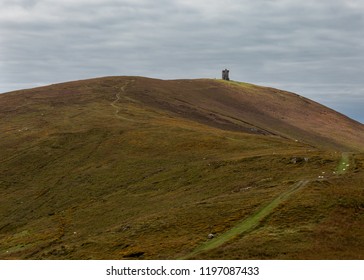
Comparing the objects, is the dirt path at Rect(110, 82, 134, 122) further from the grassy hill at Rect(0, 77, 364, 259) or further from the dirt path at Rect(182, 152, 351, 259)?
the dirt path at Rect(182, 152, 351, 259)

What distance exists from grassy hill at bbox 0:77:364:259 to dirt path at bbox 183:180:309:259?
0.23m

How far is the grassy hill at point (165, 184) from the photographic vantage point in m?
54.4

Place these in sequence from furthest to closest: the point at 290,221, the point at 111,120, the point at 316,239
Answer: the point at 111,120
the point at 290,221
the point at 316,239

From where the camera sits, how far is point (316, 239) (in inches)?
2004

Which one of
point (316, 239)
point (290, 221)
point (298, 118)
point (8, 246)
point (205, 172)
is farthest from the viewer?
point (298, 118)

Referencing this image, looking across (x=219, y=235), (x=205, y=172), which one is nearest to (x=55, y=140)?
(x=205, y=172)

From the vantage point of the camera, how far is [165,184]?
85.1 meters

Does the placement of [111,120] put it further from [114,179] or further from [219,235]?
[219,235]

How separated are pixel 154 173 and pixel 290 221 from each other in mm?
39317

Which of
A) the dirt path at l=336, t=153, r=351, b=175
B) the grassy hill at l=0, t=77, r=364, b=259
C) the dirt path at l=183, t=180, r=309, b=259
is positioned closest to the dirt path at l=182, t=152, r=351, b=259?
the dirt path at l=183, t=180, r=309, b=259

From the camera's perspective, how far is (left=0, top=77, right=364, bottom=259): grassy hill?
54.4 m

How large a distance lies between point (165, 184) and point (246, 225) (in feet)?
98.1

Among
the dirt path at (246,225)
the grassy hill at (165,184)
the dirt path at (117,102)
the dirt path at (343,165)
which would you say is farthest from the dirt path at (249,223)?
the dirt path at (117,102)

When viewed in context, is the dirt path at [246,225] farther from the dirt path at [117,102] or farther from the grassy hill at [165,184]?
the dirt path at [117,102]
